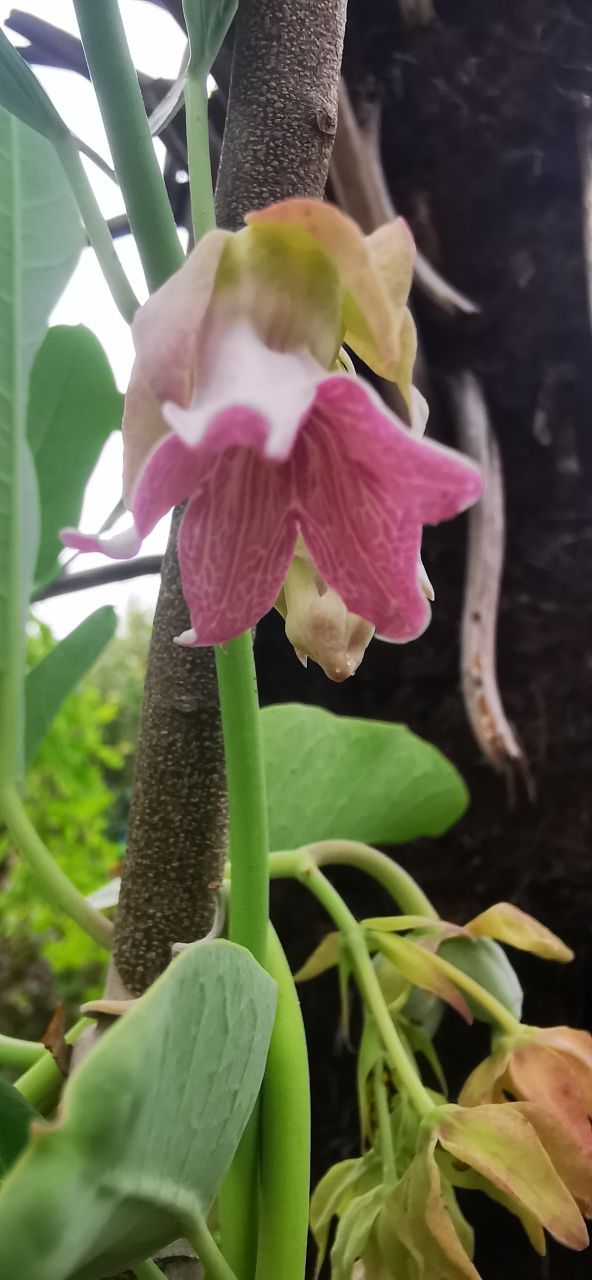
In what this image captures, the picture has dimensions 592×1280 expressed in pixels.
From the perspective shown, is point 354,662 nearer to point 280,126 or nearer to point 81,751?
point 280,126

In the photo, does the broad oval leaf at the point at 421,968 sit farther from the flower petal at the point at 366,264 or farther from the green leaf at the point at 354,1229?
the flower petal at the point at 366,264

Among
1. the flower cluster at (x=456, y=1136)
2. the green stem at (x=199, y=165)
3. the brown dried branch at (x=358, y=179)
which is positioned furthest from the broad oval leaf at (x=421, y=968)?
the brown dried branch at (x=358, y=179)

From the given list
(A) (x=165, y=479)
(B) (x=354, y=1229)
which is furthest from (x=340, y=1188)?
(A) (x=165, y=479)

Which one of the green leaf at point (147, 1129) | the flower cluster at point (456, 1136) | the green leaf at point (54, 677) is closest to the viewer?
the green leaf at point (147, 1129)

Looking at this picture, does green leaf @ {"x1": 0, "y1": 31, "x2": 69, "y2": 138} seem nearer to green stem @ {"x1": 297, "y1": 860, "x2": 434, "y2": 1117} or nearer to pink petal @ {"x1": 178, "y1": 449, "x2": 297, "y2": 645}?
pink petal @ {"x1": 178, "y1": 449, "x2": 297, "y2": 645}

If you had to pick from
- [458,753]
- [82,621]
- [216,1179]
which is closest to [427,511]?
[216,1179]

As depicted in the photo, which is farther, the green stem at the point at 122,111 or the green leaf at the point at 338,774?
the green leaf at the point at 338,774
